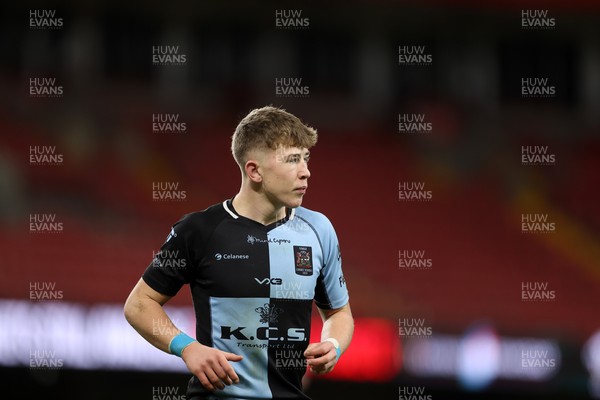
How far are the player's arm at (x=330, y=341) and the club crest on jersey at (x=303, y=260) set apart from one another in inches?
11.0

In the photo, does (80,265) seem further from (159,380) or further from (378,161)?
(378,161)

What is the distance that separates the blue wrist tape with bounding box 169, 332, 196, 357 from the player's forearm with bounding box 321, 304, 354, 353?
1.96 ft

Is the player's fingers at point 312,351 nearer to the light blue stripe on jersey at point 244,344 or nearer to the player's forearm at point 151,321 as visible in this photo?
the light blue stripe on jersey at point 244,344

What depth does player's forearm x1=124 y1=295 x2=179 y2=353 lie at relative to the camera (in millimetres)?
3729

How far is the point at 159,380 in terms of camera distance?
1015 cm

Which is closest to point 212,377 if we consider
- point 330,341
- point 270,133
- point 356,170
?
point 330,341

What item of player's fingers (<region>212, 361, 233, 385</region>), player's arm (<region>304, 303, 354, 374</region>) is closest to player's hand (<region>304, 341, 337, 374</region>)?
player's arm (<region>304, 303, 354, 374</region>)

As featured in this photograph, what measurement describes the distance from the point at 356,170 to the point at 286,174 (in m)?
10.8

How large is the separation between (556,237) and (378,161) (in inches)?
121

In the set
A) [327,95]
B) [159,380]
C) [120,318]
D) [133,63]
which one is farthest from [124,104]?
[159,380]

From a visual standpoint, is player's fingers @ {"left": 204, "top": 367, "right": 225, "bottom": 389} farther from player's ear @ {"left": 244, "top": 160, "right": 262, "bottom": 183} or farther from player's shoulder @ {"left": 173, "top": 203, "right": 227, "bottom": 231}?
player's ear @ {"left": 244, "top": 160, "right": 262, "bottom": 183}

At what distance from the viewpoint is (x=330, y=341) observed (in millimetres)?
3779

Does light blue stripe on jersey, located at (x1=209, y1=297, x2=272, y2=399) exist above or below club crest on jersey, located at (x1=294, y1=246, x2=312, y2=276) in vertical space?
below

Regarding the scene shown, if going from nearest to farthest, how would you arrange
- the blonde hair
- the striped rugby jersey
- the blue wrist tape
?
the blue wrist tape → the striped rugby jersey → the blonde hair
